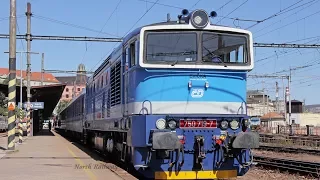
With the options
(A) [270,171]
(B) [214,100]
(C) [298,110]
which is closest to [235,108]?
(B) [214,100]

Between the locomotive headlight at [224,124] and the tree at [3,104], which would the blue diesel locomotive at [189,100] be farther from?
the tree at [3,104]

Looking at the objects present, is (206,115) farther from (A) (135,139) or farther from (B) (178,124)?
(A) (135,139)

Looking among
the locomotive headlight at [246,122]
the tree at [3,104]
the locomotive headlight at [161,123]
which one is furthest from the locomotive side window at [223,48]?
the tree at [3,104]

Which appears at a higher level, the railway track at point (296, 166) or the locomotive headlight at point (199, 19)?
the locomotive headlight at point (199, 19)

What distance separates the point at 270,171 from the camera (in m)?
16.1

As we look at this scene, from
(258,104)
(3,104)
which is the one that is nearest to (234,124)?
(3,104)

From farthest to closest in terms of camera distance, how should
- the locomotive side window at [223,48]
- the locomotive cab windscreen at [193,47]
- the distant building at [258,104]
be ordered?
the distant building at [258,104], the locomotive side window at [223,48], the locomotive cab windscreen at [193,47]

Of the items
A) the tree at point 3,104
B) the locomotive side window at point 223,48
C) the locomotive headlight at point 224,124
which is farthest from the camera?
the tree at point 3,104

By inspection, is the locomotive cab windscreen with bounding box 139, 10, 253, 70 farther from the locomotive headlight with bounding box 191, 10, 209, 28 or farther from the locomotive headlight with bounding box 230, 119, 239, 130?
the locomotive headlight with bounding box 230, 119, 239, 130

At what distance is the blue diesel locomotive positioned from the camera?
9.65m

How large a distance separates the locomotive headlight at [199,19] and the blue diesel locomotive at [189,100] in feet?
0.07

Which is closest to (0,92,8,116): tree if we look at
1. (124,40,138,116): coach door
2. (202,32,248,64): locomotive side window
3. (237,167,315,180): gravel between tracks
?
(237,167,315,180): gravel between tracks

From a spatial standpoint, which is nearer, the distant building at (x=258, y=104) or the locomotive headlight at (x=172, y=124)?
the locomotive headlight at (x=172, y=124)

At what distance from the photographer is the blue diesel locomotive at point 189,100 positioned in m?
9.65
